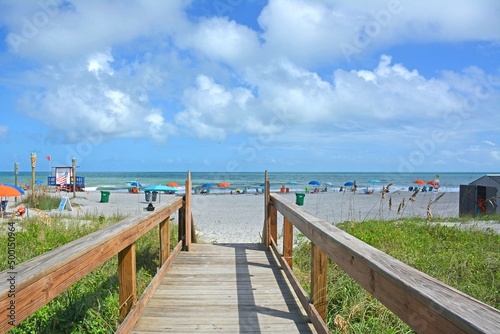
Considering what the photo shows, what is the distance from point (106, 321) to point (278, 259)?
108 inches

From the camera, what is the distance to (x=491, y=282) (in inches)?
205

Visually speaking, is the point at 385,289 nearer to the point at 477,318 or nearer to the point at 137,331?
the point at 477,318

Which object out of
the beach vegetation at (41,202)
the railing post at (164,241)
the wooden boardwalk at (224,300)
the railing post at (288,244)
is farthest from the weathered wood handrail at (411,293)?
the beach vegetation at (41,202)

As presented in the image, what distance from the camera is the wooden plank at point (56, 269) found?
1568 millimetres

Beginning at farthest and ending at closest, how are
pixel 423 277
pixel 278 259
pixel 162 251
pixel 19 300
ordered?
pixel 278 259 → pixel 162 251 → pixel 423 277 → pixel 19 300

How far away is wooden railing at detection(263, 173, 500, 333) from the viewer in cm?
124

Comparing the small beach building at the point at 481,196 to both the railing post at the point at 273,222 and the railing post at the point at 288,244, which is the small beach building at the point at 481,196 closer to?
the railing post at the point at 273,222

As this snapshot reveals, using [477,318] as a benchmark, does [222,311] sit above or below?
below

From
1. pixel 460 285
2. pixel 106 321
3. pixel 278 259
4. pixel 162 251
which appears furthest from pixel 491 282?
pixel 106 321

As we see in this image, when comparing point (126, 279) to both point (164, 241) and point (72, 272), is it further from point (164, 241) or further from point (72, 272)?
point (164, 241)

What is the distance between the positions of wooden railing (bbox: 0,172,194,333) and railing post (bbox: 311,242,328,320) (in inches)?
56.2

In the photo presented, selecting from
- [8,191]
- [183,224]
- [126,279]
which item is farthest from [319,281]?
[8,191]

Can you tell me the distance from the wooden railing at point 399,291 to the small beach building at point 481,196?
1367 centimetres

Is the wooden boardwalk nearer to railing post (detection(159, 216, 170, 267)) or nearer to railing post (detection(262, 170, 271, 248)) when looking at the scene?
railing post (detection(159, 216, 170, 267))
